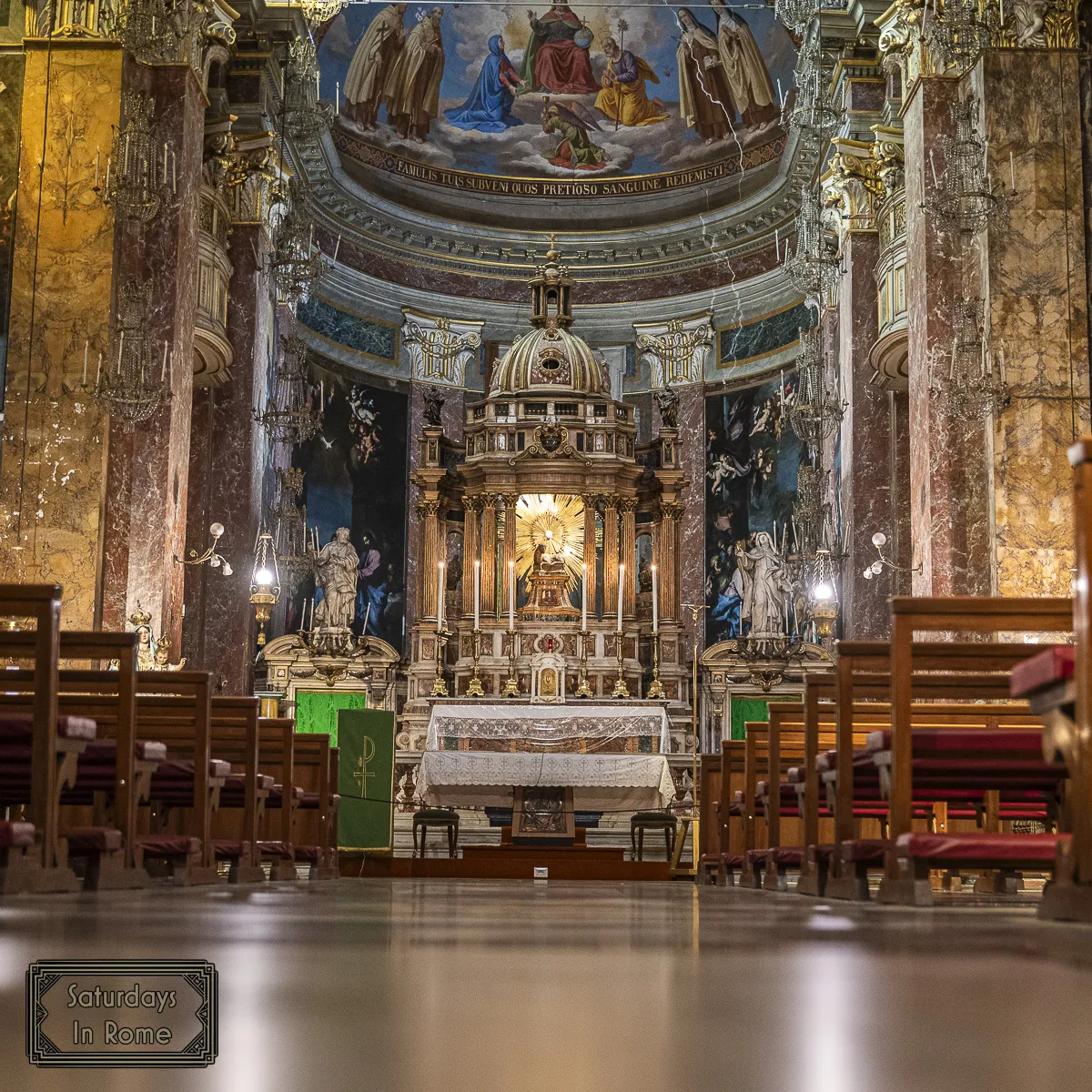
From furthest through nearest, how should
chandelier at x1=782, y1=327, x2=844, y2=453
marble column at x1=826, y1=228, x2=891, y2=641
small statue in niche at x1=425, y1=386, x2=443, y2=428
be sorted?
1. small statue in niche at x1=425, y1=386, x2=443, y2=428
2. marble column at x1=826, y1=228, x2=891, y2=641
3. chandelier at x1=782, y1=327, x2=844, y2=453

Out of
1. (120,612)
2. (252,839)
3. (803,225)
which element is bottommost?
(252,839)

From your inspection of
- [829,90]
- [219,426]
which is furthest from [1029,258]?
[219,426]

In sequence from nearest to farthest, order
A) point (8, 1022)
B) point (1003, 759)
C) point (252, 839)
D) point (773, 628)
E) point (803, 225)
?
point (8, 1022) < point (1003, 759) < point (252, 839) < point (803, 225) < point (773, 628)

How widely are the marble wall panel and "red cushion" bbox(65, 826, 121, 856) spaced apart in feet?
21.1

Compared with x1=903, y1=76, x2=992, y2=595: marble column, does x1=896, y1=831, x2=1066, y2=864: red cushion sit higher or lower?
lower

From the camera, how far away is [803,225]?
18562 mm

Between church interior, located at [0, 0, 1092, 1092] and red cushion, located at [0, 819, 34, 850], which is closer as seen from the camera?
church interior, located at [0, 0, 1092, 1092]

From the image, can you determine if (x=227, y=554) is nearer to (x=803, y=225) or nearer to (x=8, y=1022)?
(x=803, y=225)

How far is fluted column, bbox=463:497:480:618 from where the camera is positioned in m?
19.7

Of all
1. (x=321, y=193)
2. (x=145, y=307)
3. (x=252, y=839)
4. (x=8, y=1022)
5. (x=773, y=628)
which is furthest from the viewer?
(x=321, y=193)

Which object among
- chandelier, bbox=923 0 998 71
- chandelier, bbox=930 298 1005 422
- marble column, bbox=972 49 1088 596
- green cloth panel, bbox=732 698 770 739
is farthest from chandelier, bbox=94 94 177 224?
green cloth panel, bbox=732 698 770 739

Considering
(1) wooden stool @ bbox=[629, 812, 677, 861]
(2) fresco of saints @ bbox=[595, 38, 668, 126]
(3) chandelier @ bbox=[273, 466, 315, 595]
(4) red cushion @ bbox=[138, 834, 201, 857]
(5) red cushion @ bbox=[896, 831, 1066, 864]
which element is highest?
(2) fresco of saints @ bbox=[595, 38, 668, 126]

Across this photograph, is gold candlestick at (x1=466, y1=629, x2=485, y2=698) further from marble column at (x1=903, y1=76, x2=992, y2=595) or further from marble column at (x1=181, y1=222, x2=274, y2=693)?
marble column at (x1=903, y1=76, x2=992, y2=595)

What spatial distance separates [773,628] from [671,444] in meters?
2.72
